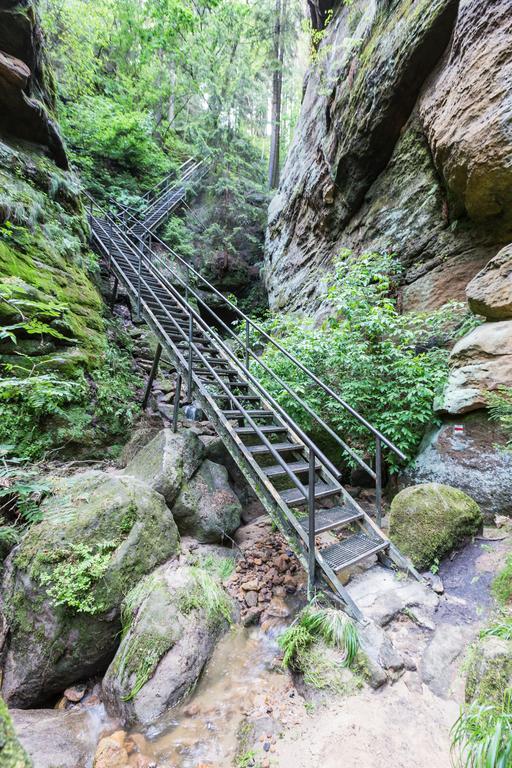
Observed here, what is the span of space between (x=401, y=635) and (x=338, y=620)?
0.47 metres

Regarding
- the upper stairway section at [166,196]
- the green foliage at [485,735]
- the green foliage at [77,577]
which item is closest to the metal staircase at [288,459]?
the green foliage at [485,735]

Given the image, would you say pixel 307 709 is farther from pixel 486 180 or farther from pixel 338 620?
pixel 486 180

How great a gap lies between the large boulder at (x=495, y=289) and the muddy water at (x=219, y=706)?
13.4 ft

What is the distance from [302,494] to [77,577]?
207cm

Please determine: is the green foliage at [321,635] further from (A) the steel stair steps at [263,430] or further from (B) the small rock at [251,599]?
(A) the steel stair steps at [263,430]

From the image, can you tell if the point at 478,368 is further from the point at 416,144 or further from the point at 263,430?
the point at 416,144

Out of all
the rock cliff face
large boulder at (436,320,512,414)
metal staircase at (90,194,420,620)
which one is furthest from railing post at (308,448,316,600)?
the rock cliff face

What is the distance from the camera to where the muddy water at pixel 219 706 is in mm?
1985

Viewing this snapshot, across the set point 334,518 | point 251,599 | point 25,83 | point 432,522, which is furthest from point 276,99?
point 251,599

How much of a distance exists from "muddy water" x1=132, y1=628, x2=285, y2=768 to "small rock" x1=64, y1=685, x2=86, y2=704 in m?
0.74

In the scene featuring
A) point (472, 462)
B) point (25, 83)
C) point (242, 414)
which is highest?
point (25, 83)

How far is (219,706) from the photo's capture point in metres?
2.27

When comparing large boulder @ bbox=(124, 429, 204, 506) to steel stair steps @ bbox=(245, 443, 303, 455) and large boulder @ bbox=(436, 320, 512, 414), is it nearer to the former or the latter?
steel stair steps @ bbox=(245, 443, 303, 455)

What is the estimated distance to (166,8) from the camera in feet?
32.7
